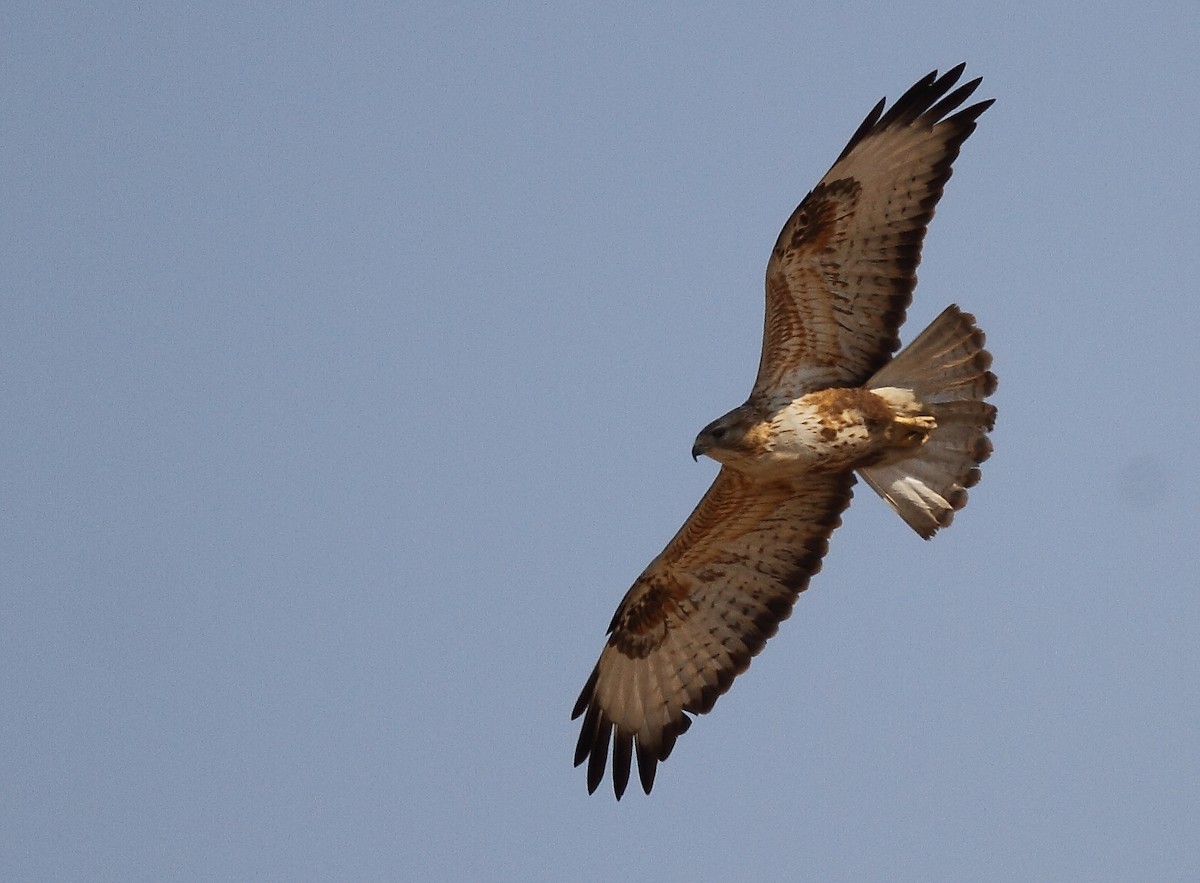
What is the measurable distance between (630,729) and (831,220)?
3.18 meters

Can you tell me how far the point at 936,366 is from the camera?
1011cm

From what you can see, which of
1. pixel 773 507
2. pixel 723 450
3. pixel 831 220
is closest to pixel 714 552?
pixel 773 507

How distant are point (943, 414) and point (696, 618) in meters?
1.93

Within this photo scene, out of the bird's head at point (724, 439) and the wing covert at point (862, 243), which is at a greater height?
the wing covert at point (862, 243)

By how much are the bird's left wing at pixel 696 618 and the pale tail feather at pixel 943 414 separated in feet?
1.56

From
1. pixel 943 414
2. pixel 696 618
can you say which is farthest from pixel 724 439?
pixel 696 618

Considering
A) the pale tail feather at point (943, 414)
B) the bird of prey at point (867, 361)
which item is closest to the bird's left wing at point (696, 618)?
the bird of prey at point (867, 361)

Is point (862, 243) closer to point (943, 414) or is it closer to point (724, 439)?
point (943, 414)

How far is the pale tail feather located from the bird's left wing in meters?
0.48

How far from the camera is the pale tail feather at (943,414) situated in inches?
398

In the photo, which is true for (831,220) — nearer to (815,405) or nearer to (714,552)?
(815,405)

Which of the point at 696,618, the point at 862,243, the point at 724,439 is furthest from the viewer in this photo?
the point at 696,618

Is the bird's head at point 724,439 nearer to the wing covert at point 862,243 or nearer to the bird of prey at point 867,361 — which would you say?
the bird of prey at point 867,361

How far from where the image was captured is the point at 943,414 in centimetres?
1018
